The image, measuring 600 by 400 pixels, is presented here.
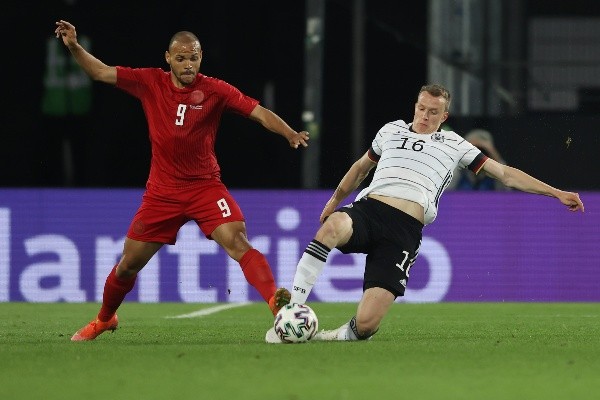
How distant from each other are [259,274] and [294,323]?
631 millimetres

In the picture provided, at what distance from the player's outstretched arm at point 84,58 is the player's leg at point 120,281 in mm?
978

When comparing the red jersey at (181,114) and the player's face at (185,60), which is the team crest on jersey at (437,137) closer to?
the red jersey at (181,114)

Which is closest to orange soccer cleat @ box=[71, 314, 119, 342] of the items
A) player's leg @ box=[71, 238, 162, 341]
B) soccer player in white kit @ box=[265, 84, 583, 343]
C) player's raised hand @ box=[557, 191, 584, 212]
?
player's leg @ box=[71, 238, 162, 341]

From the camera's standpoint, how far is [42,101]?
16.7 meters

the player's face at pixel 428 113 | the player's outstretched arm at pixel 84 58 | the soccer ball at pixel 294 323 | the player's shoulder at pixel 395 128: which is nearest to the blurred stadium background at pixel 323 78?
the player's shoulder at pixel 395 128

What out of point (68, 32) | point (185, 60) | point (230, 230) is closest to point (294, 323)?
point (230, 230)

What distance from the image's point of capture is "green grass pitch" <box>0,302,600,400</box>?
20.6 feet

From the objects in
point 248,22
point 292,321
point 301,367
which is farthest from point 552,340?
point 248,22

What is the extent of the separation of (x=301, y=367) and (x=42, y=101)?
401 inches

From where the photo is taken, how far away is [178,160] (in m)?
9.02

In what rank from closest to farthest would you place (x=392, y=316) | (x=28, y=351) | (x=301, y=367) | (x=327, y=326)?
(x=301, y=367)
(x=28, y=351)
(x=327, y=326)
(x=392, y=316)

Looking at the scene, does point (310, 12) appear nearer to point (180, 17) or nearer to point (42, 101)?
point (180, 17)

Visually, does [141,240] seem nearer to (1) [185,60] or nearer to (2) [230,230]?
(2) [230,230]

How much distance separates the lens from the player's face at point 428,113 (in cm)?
903
